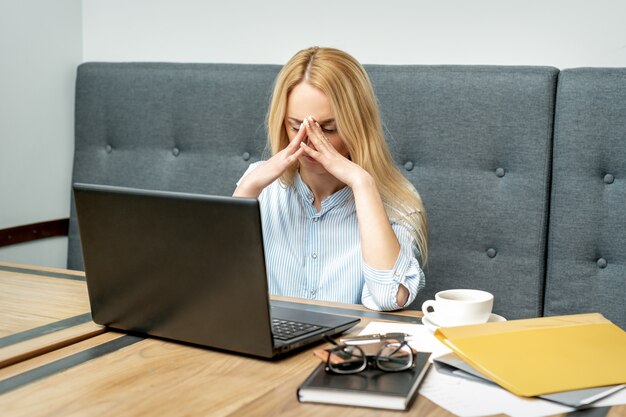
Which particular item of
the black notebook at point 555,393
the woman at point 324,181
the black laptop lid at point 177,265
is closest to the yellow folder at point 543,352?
the black notebook at point 555,393

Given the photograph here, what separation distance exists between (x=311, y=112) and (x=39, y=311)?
67 centimetres

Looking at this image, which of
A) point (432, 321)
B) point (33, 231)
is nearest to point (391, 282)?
point (432, 321)

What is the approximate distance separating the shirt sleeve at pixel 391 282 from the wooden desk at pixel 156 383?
32cm

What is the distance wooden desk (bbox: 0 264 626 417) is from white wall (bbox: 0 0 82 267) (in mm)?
1418

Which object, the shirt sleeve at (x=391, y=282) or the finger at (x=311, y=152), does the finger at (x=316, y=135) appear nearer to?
the finger at (x=311, y=152)

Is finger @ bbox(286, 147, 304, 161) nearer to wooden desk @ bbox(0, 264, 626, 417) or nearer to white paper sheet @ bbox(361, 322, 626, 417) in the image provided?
wooden desk @ bbox(0, 264, 626, 417)

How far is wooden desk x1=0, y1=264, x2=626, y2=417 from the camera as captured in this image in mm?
940

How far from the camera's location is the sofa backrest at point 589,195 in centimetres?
184

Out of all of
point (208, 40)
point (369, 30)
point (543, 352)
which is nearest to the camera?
point (543, 352)

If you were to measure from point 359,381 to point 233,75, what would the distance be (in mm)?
1427

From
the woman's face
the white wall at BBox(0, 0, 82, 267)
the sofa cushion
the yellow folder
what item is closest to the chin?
the woman's face

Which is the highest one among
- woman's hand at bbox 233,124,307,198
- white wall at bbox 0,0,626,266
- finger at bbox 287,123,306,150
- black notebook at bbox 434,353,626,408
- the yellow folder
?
white wall at bbox 0,0,626,266

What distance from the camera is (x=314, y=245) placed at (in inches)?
69.7

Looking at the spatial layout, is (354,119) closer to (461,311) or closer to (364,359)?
(461,311)
